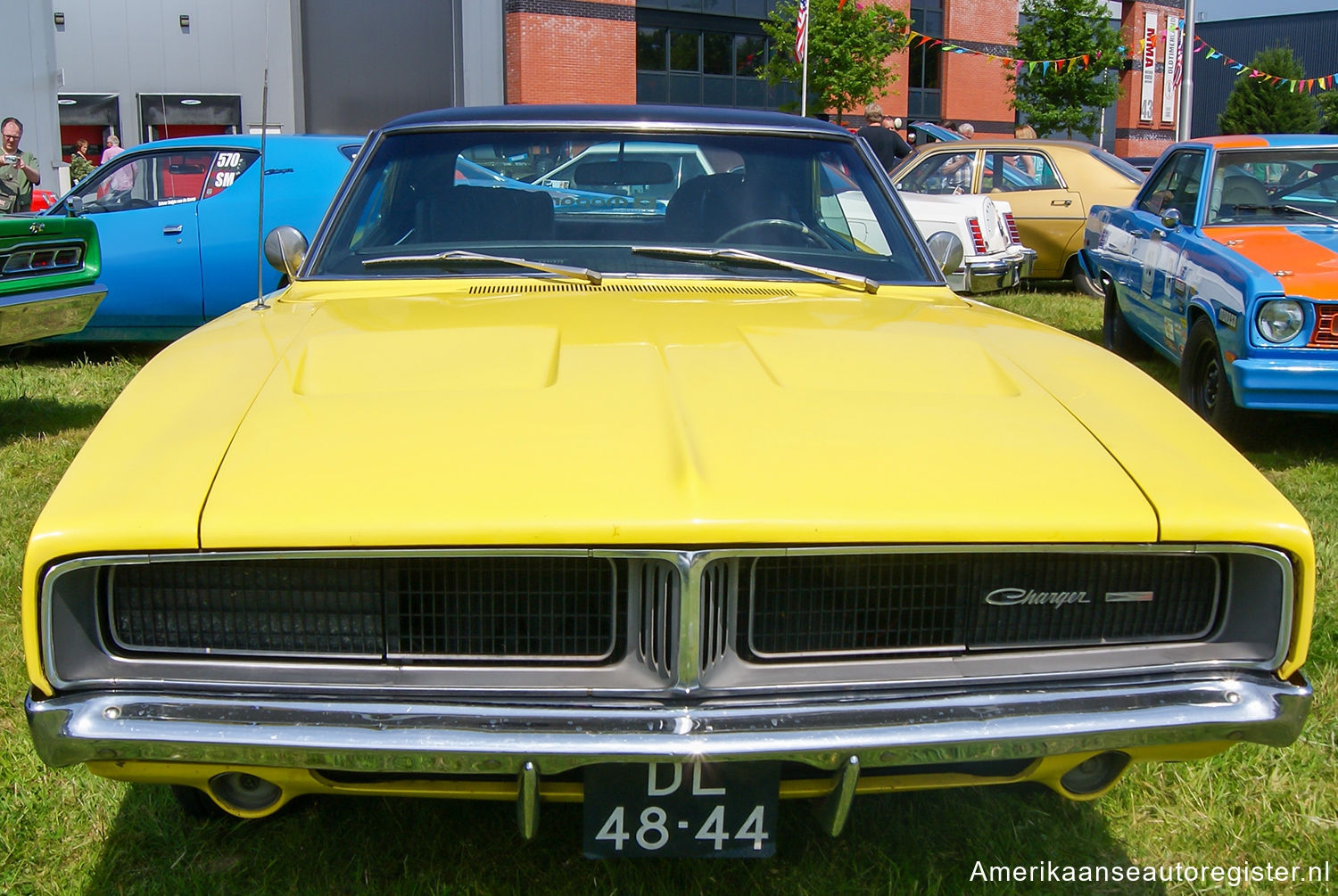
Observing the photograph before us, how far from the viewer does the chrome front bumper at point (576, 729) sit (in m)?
1.65

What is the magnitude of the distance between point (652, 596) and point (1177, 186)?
5979mm

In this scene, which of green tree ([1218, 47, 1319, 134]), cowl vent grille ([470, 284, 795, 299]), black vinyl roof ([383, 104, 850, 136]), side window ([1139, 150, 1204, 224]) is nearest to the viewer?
cowl vent grille ([470, 284, 795, 299])

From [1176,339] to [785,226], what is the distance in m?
3.74

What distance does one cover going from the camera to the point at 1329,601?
3.63 m

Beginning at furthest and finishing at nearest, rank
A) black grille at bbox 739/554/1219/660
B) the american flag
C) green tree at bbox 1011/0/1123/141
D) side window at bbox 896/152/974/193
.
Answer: green tree at bbox 1011/0/1123/141, the american flag, side window at bbox 896/152/974/193, black grille at bbox 739/554/1219/660

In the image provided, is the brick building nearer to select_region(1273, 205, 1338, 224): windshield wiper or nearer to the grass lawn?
select_region(1273, 205, 1338, 224): windshield wiper

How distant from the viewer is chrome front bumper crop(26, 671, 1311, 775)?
165 cm

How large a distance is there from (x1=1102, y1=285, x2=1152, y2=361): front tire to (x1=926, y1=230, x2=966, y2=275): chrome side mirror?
181 inches

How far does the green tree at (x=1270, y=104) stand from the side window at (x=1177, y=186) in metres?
30.2

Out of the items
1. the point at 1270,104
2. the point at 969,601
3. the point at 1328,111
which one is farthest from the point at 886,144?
the point at 1328,111

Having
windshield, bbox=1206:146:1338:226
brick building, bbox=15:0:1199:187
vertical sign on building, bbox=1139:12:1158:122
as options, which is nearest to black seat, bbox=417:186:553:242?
windshield, bbox=1206:146:1338:226

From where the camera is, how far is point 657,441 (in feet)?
5.96

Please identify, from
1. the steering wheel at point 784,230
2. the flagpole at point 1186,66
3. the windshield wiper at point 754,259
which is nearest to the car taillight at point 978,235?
the steering wheel at point 784,230

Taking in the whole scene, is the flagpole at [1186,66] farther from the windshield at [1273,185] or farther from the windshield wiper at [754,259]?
the windshield wiper at [754,259]
